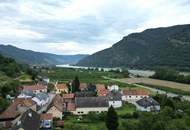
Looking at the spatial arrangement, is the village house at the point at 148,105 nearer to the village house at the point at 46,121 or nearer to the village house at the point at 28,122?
the village house at the point at 46,121

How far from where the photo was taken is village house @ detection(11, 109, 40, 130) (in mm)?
32375

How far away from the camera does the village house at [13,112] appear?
1524 inches

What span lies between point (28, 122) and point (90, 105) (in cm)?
1689

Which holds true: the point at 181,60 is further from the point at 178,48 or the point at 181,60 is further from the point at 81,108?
the point at 81,108

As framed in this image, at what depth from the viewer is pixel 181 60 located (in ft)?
509

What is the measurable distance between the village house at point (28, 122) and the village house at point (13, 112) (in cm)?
290

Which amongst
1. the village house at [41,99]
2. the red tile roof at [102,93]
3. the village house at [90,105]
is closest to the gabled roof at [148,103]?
the village house at [90,105]

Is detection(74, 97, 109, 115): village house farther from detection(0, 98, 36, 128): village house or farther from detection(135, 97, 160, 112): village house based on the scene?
detection(0, 98, 36, 128): village house

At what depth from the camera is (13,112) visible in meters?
41.2

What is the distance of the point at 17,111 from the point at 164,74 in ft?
251

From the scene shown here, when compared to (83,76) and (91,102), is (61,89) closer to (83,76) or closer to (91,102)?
(91,102)

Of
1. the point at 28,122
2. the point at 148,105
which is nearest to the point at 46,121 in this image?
the point at 28,122

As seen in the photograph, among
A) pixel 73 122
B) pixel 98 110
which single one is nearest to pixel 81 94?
pixel 98 110

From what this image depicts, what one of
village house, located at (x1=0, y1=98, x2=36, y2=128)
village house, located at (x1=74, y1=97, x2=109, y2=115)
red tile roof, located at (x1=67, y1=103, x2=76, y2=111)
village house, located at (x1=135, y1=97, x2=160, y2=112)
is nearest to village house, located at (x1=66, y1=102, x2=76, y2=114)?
red tile roof, located at (x1=67, y1=103, x2=76, y2=111)
